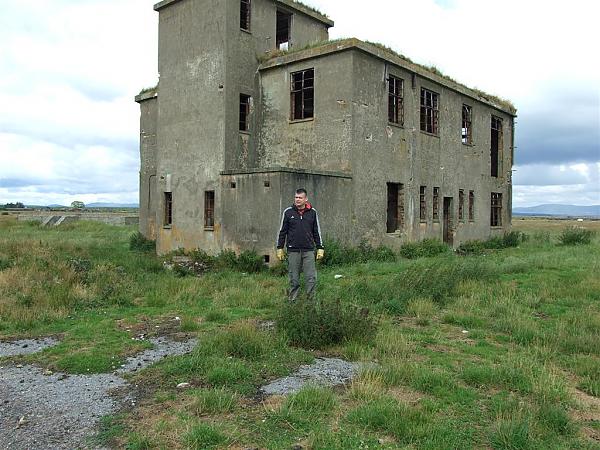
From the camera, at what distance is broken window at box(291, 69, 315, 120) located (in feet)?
55.2

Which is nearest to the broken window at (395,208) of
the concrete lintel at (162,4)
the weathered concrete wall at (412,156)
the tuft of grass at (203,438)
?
the weathered concrete wall at (412,156)

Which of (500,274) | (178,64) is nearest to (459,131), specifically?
(500,274)

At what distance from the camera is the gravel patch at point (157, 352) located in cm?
600

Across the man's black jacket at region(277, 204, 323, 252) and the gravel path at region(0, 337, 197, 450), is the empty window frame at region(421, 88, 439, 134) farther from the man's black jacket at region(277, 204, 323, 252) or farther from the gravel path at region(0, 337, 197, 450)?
the gravel path at region(0, 337, 197, 450)

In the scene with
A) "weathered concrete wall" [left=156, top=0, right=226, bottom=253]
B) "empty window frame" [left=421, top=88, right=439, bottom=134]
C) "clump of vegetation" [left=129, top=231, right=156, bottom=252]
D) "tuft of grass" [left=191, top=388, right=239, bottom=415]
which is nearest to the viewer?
"tuft of grass" [left=191, top=388, right=239, bottom=415]

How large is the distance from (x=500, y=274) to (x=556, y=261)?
134 inches

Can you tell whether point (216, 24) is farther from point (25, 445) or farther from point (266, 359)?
point (25, 445)

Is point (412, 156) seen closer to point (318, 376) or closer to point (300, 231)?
point (300, 231)

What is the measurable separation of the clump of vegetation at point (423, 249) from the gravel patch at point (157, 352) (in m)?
12.0

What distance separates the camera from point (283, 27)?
20281mm

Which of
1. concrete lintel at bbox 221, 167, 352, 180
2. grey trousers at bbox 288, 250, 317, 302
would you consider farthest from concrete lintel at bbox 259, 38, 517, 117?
grey trousers at bbox 288, 250, 317, 302

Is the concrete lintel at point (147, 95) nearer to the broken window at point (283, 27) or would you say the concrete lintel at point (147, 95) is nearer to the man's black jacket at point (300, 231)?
the broken window at point (283, 27)

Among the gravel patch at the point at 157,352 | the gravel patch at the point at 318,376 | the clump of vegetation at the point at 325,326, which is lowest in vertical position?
the gravel patch at the point at 157,352

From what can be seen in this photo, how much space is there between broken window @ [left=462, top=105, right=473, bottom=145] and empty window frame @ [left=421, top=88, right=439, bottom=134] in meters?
2.89
